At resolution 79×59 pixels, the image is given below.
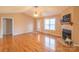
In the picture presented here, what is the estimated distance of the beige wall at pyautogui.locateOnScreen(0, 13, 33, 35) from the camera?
9.28m

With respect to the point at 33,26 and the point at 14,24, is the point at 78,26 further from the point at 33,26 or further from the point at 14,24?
the point at 33,26

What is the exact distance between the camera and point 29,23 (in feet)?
37.3

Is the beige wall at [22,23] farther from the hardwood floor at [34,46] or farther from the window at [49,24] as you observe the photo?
the hardwood floor at [34,46]

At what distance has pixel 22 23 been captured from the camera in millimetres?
10281

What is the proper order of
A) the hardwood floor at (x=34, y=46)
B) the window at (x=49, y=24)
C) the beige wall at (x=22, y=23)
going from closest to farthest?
the hardwood floor at (x=34, y=46) → the beige wall at (x=22, y=23) → the window at (x=49, y=24)

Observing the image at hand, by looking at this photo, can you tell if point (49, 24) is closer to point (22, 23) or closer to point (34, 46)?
point (22, 23)

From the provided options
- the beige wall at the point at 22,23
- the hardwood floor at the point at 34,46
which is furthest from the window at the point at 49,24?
the hardwood floor at the point at 34,46

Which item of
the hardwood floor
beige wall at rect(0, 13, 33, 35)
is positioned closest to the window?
beige wall at rect(0, 13, 33, 35)

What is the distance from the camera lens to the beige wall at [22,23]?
9.28 m

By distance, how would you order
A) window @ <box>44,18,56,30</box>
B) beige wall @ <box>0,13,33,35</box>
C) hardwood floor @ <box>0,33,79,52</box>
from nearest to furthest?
hardwood floor @ <box>0,33,79,52</box> → beige wall @ <box>0,13,33,35</box> → window @ <box>44,18,56,30</box>

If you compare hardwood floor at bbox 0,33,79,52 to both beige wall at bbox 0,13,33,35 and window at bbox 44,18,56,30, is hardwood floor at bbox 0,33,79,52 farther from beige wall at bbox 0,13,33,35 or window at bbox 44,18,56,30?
window at bbox 44,18,56,30

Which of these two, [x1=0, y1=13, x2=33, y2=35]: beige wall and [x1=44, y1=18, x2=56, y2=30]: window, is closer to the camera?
[x1=0, y1=13, x2=33, y2=35]: beige wall

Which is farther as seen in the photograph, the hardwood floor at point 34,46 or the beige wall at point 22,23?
the beige wall at point 22,23

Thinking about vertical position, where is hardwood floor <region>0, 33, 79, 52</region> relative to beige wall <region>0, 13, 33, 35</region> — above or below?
below
